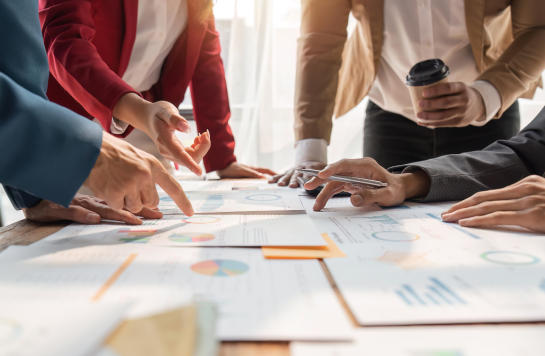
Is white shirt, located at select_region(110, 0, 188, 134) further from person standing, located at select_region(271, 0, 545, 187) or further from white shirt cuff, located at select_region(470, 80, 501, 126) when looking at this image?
white shirt cuff, located at select_region(470, 80, 501, 126)

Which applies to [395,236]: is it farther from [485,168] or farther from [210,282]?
[485,168]

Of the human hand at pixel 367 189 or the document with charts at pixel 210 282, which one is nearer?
the document with charts at pixel 210 282

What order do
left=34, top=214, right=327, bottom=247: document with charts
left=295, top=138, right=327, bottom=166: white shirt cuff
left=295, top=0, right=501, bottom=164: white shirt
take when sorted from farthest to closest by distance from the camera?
1. left=295, top=138, right=327, bottom=166: white shirt cuff
2. left=295, top=0, right=501, bottom=164: white shirt
3. left=34, top=214, right=327, bottom=247: document with charts

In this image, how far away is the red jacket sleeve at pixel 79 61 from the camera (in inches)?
35.5

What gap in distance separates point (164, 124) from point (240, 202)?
9.9 inches

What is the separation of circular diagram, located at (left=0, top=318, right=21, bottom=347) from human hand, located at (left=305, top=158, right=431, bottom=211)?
0.57 metres

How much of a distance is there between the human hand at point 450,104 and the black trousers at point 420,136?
261 mm

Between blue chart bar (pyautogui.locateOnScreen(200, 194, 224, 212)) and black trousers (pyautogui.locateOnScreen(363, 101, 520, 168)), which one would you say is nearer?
blue chart bar (pyautogui.locateOnScreen(200, 194, 224, 212))

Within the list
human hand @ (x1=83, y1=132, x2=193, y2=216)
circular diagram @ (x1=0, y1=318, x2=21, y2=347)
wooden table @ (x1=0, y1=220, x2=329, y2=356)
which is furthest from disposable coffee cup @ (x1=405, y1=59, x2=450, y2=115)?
circular diagram @ (x1=0, y1=318, x2=21, y2=347)

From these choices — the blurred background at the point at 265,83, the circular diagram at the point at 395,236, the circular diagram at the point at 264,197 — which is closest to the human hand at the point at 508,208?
the circular diagram at the point at 395,236

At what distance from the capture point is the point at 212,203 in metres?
0.86

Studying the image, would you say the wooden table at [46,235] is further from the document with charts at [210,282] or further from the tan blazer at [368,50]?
the tan blazer at [368,50]

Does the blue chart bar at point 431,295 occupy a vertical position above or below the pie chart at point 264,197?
above

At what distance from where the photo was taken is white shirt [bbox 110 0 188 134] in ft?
3.84
